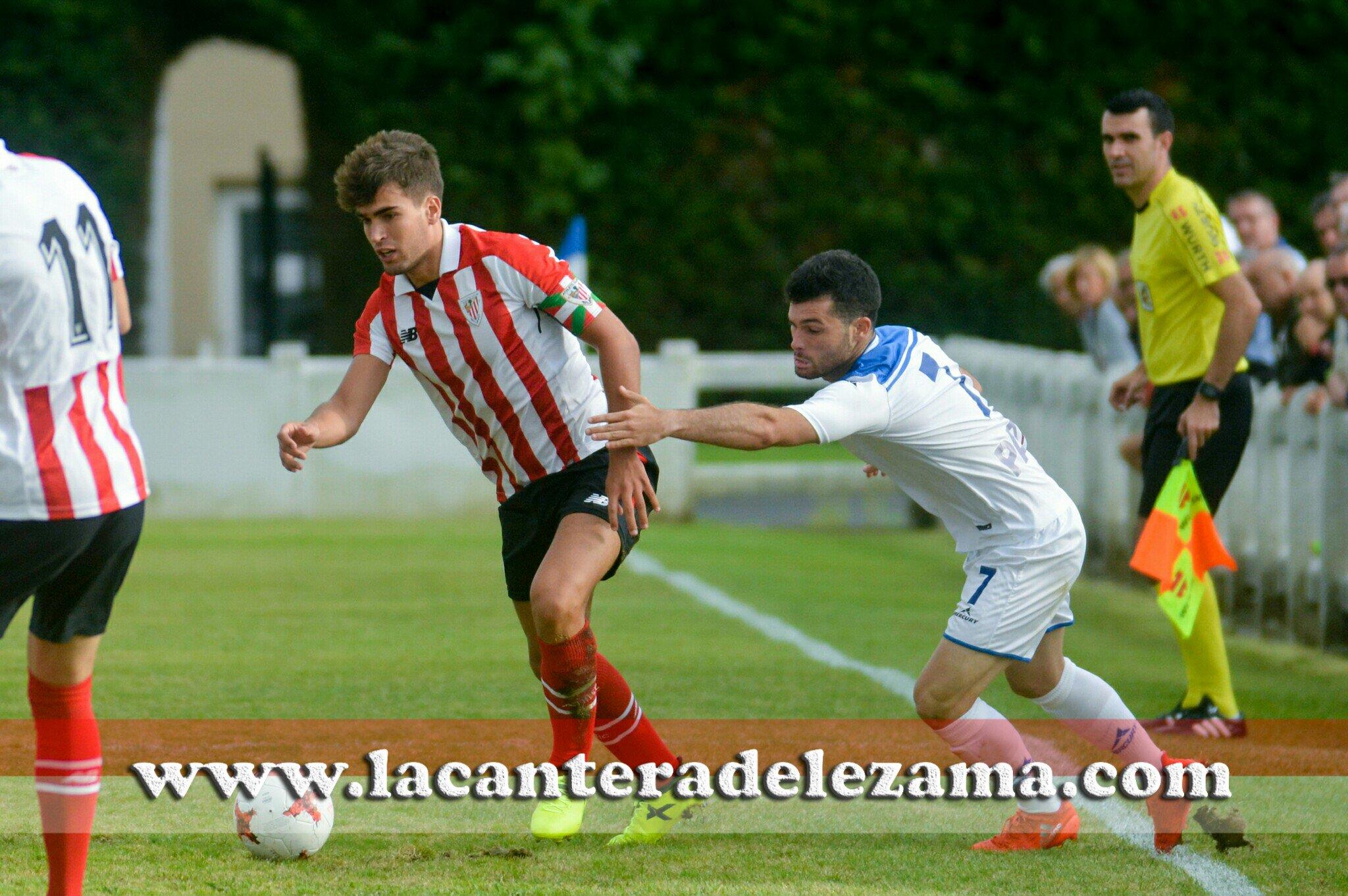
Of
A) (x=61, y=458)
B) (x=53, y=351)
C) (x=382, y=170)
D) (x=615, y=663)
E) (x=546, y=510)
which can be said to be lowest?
(x=615, y=663)

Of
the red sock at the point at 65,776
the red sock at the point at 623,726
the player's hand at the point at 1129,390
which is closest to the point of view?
the red sock at the point at 65,776

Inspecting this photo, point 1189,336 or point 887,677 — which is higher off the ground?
point 1189,336

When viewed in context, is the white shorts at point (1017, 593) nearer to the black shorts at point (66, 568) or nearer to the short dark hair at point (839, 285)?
the short dark hair at point (839, 285)

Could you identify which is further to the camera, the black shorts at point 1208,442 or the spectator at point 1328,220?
the spectator at point 1328,220

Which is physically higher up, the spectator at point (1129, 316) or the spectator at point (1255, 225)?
the spectator at point (1255, 225)

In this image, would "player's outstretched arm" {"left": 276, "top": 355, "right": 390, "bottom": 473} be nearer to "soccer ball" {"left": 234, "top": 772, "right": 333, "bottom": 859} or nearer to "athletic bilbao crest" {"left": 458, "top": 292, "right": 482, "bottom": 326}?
"athletic bilbao crest" {"left": 458, "top": 292, "right": 482, "bottom": 326}

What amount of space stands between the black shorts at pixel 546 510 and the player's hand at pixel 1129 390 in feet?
8.35

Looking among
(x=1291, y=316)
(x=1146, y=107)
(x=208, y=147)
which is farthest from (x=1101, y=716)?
(x=208, y=147)

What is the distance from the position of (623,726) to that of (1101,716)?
1363 millimetres

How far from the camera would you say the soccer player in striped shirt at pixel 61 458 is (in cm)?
367

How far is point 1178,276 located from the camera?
6484mm

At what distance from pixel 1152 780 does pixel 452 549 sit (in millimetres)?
7532

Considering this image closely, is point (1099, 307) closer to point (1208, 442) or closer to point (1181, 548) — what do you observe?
point (1208, 442)

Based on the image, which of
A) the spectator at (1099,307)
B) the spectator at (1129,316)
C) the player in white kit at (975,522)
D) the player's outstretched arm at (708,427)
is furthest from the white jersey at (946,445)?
the spectator at (1099,307)
